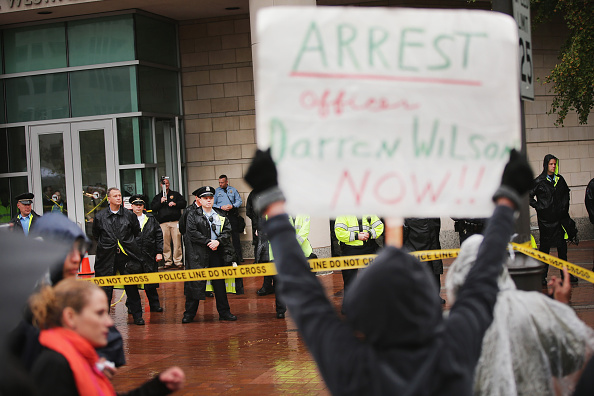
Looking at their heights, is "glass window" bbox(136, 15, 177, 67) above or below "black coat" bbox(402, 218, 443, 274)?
above

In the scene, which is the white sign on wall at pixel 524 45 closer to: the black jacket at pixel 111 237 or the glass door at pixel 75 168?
the black jacket at pixel 111 237

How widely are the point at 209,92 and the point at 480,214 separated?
17.4 m

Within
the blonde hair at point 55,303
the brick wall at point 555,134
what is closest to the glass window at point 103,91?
the brick wall at point 555,134

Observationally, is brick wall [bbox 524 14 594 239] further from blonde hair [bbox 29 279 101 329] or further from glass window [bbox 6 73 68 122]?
blonde hair [bbox 29 279 101 329]

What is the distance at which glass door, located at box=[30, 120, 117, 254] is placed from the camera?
18250 mm

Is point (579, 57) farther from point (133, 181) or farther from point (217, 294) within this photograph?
point (133, 181)

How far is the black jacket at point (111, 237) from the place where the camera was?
37.1 feet

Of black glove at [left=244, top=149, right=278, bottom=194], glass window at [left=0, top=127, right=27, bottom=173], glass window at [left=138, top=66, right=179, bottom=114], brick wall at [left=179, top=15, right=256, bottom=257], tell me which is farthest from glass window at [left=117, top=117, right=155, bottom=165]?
black glove at [left=244, top=149, right=278, bottom=194]

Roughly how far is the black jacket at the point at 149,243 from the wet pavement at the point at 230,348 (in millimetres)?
849

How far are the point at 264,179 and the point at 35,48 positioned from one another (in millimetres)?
17943

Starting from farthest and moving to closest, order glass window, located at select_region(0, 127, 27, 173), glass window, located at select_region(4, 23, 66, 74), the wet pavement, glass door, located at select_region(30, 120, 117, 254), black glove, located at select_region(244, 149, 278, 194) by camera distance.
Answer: glass window, located at select_region(0, 127, 27, 173)
glass window, located at select_region(4, 23, 66, 74)
glass door, located at select_region(30, 120, 117, 254)
the wet pavement
black glove, located at select_region(244, 149, 278, 194)

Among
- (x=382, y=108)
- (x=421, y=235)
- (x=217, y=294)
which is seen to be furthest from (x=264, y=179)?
(x=217, y=294)

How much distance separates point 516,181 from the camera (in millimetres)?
2453

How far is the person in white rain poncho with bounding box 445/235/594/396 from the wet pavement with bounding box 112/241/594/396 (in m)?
3.76
